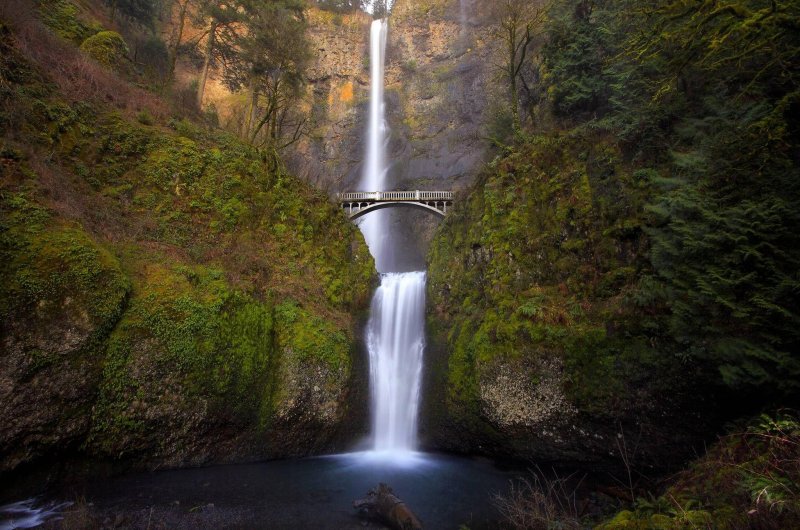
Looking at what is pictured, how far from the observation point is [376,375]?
13.5m

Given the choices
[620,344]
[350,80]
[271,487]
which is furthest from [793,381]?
[350,80]

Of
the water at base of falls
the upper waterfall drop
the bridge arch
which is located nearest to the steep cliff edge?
the water at base of falls

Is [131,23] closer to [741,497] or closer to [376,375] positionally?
[376,375]

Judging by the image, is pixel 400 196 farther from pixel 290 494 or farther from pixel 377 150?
pixel 290 494

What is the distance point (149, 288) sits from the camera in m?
8.96

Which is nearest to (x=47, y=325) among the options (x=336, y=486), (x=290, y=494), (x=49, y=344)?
(x=49, y=344)

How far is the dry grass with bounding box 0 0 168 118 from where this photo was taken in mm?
11016

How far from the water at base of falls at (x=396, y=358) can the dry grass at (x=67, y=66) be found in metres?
10.8

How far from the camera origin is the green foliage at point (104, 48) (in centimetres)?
1441

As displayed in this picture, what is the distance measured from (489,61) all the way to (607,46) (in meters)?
24.2

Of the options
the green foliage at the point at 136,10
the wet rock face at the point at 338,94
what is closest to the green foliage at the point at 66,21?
the green foliage at the point at 136,10

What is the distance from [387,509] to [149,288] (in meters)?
7.08

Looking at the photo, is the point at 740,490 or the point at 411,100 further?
the point at 411,100

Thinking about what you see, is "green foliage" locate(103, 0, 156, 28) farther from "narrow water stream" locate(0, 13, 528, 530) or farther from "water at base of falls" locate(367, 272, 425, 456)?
"narrow water stream" locate(0, 13, 528, 530)
